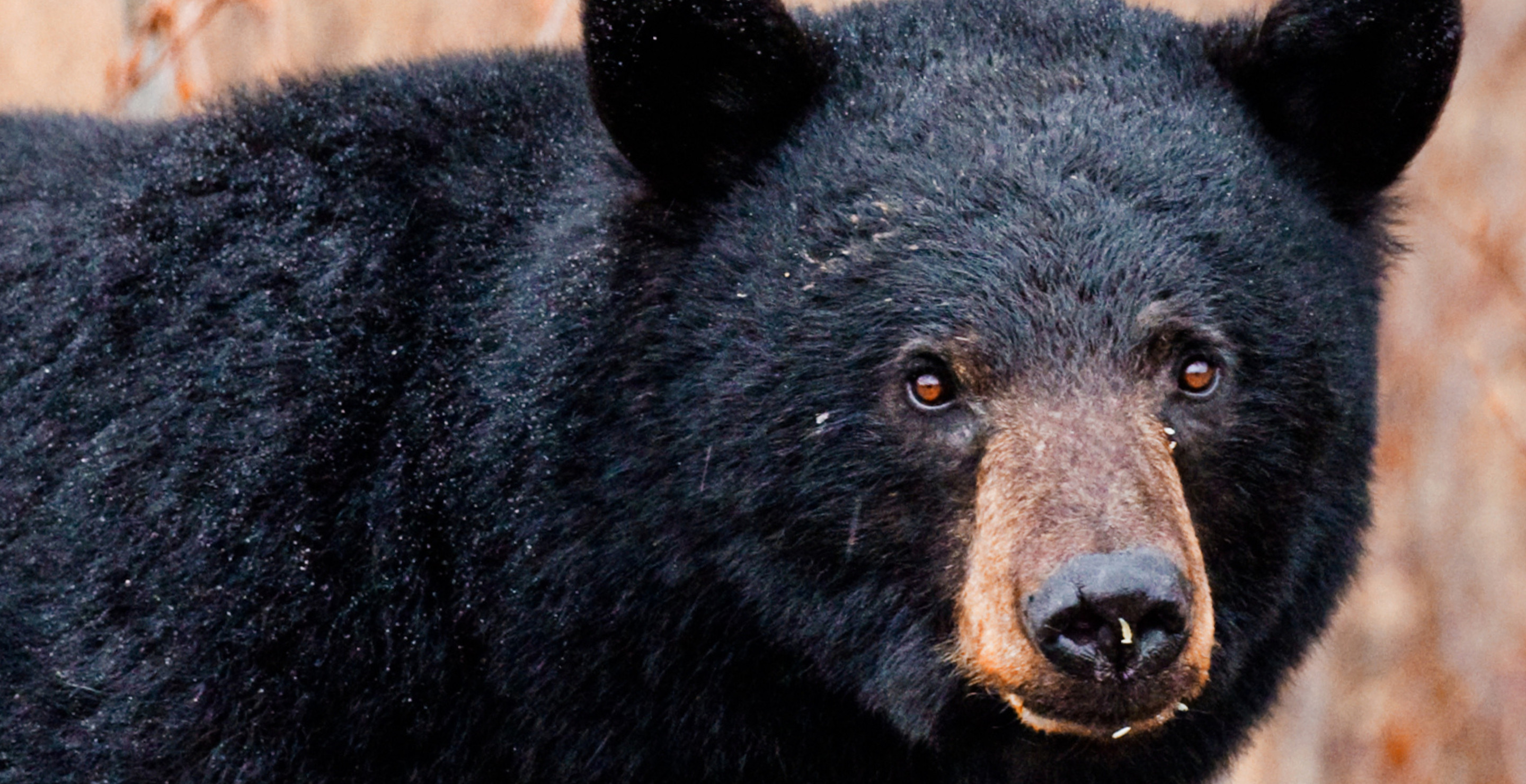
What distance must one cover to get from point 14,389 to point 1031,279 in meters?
2.26

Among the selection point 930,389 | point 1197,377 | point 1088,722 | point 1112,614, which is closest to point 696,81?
point 930,389

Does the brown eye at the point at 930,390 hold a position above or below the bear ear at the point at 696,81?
below

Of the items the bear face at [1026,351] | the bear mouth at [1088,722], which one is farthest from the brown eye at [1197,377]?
the bear mouth at [1088,722]

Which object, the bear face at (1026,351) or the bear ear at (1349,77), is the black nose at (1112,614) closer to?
the bear face at (1026,351)

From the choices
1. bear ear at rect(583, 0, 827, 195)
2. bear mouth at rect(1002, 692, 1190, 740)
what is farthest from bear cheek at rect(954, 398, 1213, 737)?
bear ear at rect(583, 0, 827, 195)

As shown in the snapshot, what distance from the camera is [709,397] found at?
343 cm

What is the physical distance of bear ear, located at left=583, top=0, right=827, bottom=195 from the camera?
11.0 ft

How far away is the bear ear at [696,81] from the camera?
3363mm

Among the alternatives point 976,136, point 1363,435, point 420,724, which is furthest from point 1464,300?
point 420,724

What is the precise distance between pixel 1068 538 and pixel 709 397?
32.4 inches

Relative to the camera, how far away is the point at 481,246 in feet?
12.2

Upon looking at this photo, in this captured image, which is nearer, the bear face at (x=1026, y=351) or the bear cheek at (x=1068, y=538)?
the bear cheek at (x=1068, y=538)

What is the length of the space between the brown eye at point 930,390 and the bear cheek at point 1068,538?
4.7 inches

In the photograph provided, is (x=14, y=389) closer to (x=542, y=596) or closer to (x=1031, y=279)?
(x=542, y=596)
